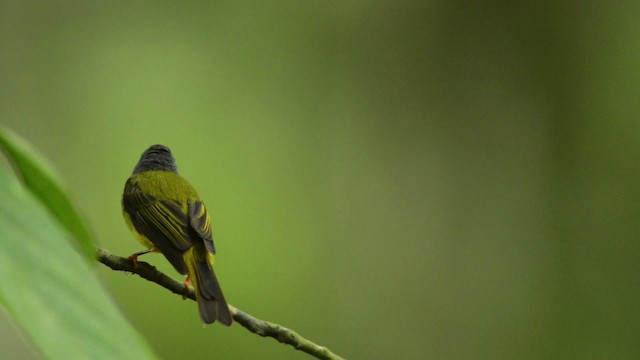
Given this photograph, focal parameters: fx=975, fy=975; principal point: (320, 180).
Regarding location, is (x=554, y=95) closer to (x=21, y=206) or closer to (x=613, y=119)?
(x=613, y=119)

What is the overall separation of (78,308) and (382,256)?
4989mm

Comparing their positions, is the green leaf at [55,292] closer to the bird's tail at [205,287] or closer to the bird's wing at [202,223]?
the bird's tail at [205,287]

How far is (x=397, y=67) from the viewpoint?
575 centimetres

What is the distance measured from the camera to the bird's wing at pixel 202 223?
1.14 m

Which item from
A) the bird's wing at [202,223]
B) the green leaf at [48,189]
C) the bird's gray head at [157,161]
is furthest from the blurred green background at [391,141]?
the green leaf at [48,189]

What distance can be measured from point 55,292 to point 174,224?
3.38 feet

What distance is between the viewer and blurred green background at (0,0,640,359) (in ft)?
14.3

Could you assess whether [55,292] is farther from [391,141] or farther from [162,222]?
[391,141]

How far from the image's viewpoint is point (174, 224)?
1.20 m

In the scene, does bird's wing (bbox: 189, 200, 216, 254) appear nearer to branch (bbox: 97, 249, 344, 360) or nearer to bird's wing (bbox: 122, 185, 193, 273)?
bird's wing (bbox: 122, 185, 193, 273)

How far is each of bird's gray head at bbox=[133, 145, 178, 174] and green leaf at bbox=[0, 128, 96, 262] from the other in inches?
47.0

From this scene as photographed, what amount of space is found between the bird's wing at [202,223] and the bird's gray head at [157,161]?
214 mm

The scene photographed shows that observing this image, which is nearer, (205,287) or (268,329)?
(268,329)

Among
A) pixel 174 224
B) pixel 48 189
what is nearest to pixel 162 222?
pixel 174 224
